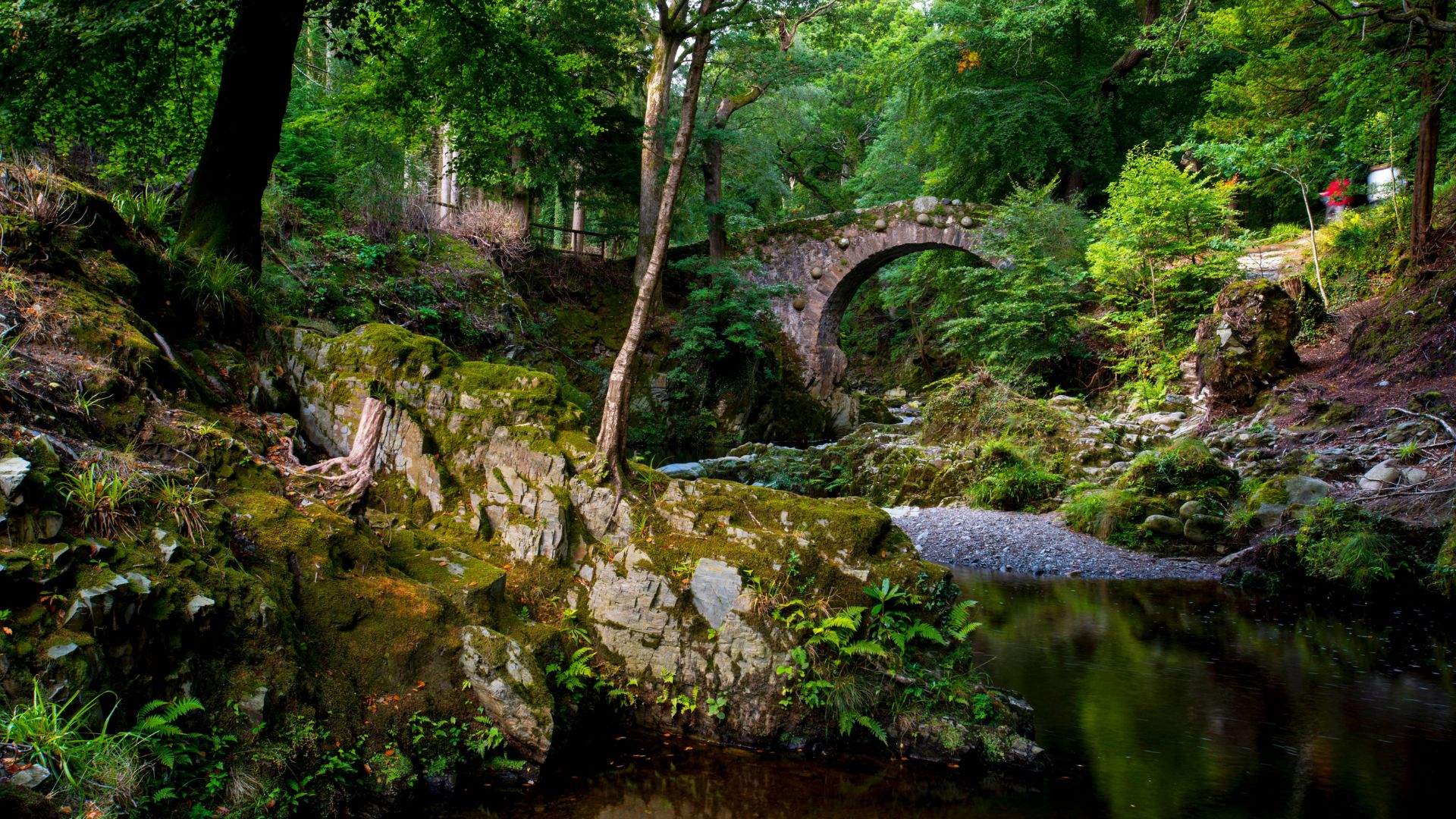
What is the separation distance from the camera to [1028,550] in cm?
974

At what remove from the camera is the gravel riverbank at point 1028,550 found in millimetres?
8953

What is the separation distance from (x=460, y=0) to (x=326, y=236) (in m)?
4.78

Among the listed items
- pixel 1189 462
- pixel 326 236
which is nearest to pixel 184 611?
pixel 326 236

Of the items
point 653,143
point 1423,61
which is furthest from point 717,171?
point 1423,61

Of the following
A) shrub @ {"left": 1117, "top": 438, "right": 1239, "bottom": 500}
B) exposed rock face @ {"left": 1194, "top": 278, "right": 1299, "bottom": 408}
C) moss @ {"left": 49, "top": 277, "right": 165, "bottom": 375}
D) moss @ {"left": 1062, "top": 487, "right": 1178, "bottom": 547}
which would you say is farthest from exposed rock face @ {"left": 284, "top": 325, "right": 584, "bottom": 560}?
exposed rock face @ {"left": 1194, "top": 278, "right": 1299, "bottom": 408}

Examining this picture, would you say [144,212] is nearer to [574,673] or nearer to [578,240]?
[574,673]

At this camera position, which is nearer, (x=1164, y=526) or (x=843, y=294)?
(x=1164, y=526)

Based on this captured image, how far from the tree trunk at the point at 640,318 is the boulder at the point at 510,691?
4.74 feet

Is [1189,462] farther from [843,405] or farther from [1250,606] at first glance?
[843,405]

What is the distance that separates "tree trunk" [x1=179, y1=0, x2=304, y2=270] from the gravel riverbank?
832 centimetres

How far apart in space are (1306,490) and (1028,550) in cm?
303

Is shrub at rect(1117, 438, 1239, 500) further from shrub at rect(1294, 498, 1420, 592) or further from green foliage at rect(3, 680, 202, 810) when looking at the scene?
green foliage at rect(3, 680, 202, 810)

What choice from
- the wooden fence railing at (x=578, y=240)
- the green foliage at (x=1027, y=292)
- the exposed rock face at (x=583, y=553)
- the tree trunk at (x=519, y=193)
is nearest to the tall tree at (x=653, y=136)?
the wooden fence railing at (x=578, y=240)

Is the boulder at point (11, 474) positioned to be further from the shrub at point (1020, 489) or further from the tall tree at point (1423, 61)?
the shrub at point (1020, 489)
